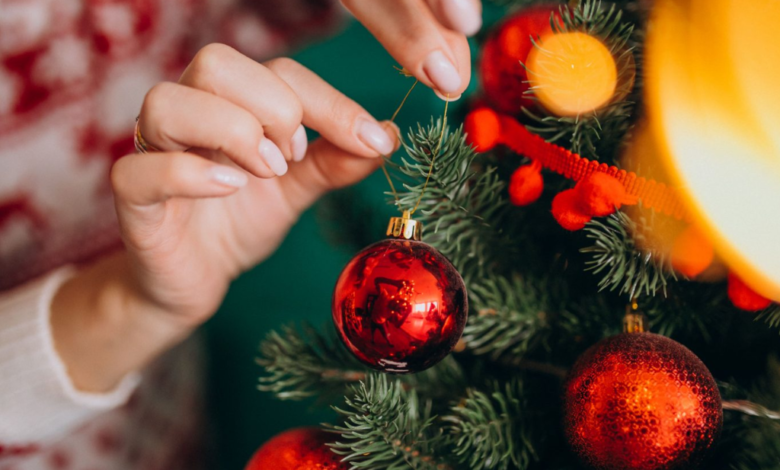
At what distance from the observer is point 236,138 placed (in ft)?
1.20

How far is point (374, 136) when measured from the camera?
1.38 ft

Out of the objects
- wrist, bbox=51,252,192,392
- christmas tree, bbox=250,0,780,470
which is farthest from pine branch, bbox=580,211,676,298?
wrist, bbox=51,252,192,392

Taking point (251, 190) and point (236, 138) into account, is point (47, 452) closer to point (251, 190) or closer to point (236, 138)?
point (251, 190)

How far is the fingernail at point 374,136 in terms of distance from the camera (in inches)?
16.6

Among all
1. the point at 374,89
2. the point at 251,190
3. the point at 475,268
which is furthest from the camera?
the point at 374,89

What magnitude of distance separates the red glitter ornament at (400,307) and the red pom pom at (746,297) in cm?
17

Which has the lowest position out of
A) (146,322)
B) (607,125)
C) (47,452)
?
(47,452)

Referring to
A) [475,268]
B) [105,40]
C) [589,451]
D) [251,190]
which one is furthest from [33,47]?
[589,451]

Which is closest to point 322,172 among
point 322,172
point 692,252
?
point 322,172

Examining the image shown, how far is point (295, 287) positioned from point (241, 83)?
0.42 m

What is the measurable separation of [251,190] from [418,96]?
228mm

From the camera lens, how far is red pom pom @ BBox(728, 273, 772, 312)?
1.02 feet

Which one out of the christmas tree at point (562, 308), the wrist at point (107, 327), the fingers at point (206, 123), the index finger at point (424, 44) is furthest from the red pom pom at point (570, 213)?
the wrist at point (107, 327)

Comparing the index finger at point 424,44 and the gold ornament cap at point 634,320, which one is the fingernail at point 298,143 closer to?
the index finger at point 424,44
